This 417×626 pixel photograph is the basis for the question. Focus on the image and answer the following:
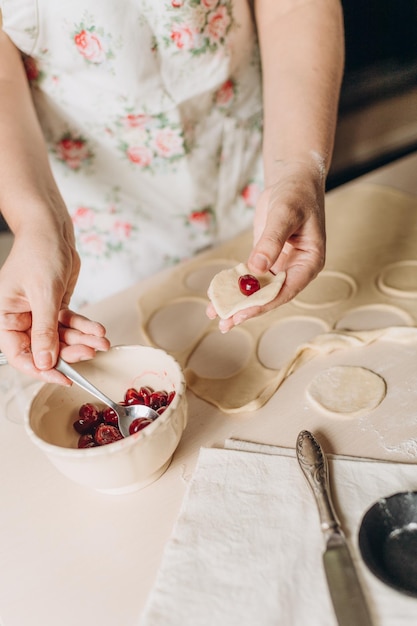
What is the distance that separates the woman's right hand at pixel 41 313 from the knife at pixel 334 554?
34 cm

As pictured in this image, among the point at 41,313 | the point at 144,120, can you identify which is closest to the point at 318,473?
the point at 41,313

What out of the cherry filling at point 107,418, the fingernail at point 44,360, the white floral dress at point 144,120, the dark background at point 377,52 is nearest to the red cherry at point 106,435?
the cherry filling at point 107,418

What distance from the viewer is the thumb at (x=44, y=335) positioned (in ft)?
2.60

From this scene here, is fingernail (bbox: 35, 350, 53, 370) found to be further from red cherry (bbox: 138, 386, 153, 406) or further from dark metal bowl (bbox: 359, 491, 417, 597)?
dark metal bowl (bbox: 359, 491, 417, 597)

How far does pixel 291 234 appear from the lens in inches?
34.2

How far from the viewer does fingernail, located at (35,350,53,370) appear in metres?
0.79

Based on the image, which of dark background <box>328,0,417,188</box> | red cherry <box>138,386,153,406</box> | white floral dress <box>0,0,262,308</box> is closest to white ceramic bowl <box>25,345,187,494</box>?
red cherry <box>138,386,153,406</box>

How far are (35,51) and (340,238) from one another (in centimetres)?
77

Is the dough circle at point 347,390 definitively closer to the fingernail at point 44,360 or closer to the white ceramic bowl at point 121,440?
the white ceramic bowl at point 121,440

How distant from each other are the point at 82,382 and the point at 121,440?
5.7 inches

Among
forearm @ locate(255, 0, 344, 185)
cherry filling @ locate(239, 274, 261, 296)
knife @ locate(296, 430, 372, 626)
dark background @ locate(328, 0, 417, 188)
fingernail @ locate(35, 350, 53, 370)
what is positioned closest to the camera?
knife @ locate(296, 430, 372, 626)

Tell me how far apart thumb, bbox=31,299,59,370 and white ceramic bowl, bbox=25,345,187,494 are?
0.04 metres

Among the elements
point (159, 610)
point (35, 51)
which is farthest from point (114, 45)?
point (159, 610)

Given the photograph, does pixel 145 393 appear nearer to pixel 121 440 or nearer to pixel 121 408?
pixel 121 408
